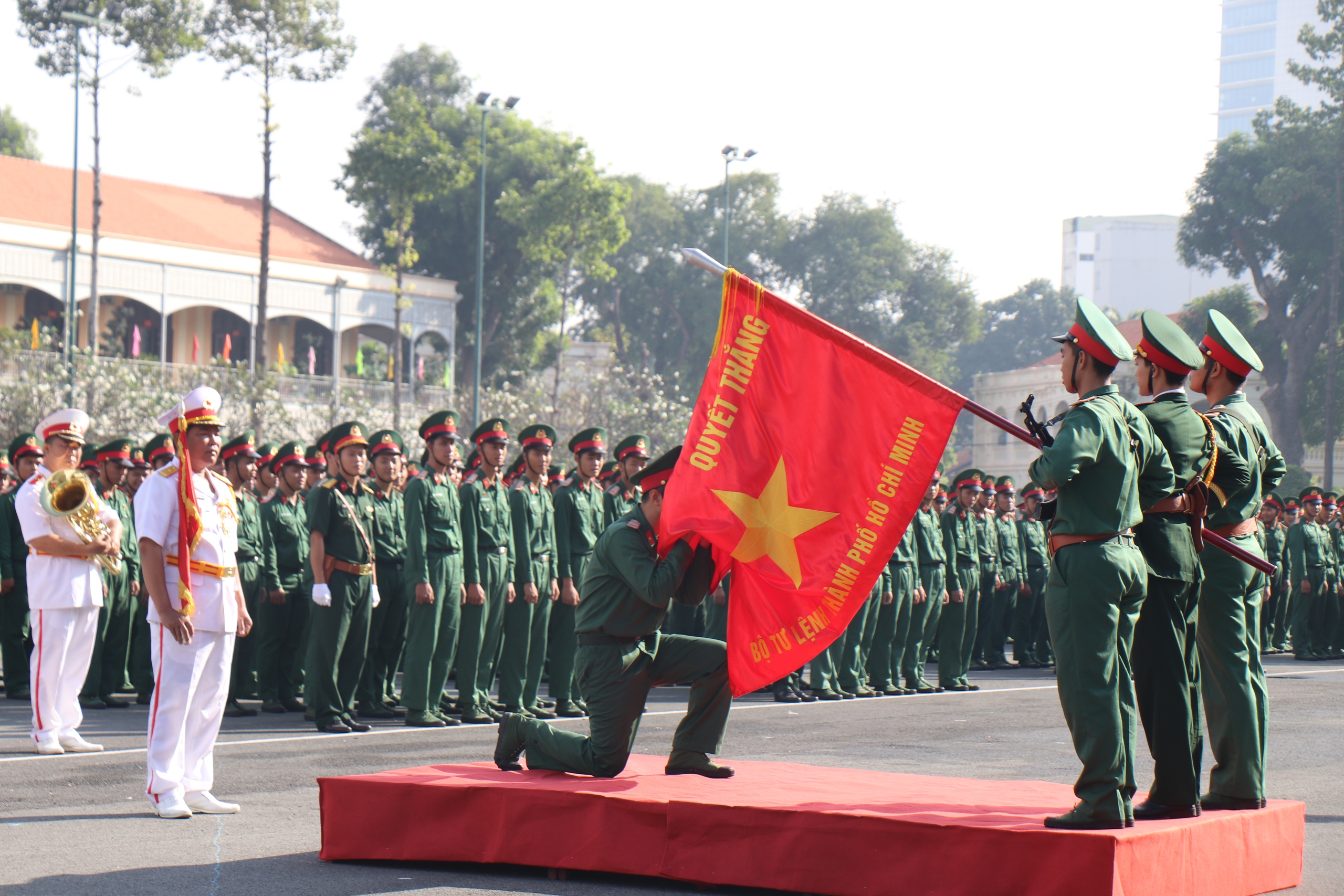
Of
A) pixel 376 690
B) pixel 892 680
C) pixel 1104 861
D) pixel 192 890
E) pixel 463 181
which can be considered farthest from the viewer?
pixel 463 181

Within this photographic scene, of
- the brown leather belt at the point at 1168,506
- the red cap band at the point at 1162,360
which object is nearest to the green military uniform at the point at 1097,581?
the brown leather belt at the point at 1168,506

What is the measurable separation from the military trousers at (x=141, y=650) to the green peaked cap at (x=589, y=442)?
3026 mm

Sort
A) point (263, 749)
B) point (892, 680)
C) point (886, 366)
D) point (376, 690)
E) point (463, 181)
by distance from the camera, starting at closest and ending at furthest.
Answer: point (886, 366) → point (263, 749) → point (376, 690) → point (892, 680) → point (463, 181)

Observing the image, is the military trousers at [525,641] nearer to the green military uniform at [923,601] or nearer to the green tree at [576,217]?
the green military uniform at [923,601]

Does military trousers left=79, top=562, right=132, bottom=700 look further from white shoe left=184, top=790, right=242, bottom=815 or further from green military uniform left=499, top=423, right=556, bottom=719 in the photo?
white shoe left=184, top=790, right=242, bottom=815


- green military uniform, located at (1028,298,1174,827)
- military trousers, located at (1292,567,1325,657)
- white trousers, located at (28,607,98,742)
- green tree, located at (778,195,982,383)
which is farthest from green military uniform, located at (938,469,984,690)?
green tree, located at (778,195,982,383)

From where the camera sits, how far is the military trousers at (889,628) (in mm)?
14375

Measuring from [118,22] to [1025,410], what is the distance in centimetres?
3354

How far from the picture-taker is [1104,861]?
503 centimetres

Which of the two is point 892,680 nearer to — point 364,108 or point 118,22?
point 118,22

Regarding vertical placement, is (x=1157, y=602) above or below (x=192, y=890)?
above

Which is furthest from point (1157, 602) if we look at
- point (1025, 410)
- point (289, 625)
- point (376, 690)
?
point (289, 625)

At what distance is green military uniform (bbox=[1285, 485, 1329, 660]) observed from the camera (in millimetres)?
21156

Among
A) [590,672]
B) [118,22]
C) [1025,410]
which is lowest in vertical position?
[590,672]
